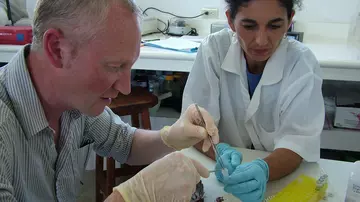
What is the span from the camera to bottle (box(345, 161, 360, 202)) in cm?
98

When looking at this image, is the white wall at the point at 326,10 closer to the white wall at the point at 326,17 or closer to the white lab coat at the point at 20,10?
the white wall at the point at 326,17

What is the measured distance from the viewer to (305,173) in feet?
3.73

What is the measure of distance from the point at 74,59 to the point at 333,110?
1791mm

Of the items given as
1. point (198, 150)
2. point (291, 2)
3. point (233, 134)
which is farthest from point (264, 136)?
point (291, 2)

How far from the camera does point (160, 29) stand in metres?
2.66

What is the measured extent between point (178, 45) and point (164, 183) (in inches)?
52.6

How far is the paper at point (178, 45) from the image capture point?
6.59ft

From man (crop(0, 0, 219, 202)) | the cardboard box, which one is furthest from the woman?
the cardboard box

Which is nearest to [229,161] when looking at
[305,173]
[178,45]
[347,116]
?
[305,173]

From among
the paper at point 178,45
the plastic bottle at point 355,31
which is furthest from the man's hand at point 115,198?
the plastic bottle at point 355,31

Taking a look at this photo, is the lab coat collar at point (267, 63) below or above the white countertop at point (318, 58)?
above

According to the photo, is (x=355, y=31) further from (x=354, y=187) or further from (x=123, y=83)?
(x=123, y=83)

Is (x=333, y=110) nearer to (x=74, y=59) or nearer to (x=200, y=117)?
(x=200, y=117)

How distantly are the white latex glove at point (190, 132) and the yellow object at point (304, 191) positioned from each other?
24cm
